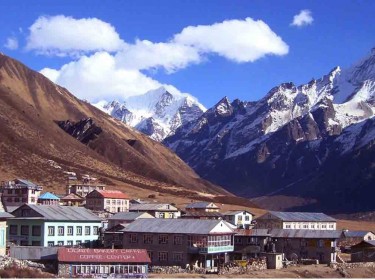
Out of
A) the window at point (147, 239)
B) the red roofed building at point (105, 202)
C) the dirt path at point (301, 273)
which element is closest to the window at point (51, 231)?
the window at point (147, 239)

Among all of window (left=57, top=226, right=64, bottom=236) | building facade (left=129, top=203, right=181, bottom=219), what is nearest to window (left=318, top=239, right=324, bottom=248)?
window (left=57, top=226, right=64, bottom=236)

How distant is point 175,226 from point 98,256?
58.1 ft

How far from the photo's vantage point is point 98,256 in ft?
266

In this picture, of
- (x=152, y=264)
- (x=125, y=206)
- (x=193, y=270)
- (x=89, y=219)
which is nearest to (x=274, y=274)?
(x=193, y=270)

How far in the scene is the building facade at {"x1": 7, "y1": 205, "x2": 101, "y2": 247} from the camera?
98875 millimetres

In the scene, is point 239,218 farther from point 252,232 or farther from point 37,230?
point 37,230

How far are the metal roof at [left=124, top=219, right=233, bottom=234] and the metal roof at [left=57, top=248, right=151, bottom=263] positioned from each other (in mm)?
12834

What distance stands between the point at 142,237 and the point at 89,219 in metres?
13.1

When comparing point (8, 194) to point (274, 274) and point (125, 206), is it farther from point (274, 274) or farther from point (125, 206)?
point (274, 274)

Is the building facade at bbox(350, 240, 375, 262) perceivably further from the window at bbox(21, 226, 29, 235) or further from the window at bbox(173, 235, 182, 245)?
the window at bbox(21, 226, 29, 235)

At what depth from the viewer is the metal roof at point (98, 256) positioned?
80.1m

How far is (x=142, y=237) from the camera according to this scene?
96.9 metres

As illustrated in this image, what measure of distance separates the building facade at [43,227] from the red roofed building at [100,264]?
17927 mm

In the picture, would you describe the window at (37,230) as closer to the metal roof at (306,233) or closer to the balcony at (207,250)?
the balcony at (207,250)
